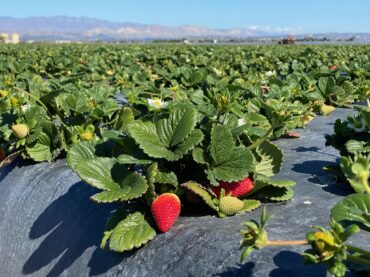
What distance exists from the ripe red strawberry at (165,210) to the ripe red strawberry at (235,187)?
198 mm

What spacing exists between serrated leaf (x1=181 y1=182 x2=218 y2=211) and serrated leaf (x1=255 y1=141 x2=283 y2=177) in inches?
14.0

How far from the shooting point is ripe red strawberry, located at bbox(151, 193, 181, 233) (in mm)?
1941

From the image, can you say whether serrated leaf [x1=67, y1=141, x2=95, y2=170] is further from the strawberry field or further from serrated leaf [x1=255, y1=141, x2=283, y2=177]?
serrated leaf [x1=255, y1=141, x2=283, y2=177]

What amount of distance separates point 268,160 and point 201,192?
0.46 metres

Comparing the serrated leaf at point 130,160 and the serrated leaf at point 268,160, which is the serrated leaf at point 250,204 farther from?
the serrated leaf at point 130,160

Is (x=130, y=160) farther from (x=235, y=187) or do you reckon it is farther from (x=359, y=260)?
(x=359, y=260)

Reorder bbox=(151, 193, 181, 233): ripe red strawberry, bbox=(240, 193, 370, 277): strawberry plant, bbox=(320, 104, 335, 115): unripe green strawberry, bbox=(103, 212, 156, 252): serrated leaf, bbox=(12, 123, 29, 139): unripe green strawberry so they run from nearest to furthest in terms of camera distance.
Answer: bbox=(240, 193, 370, 277): strawberry plant, bbox=(103, 212, 156, 252): serrated leaf, bbox=(151, 193, 181, 233): ripe red strawberry, bbox=(12, 123, 29, 139): unripe green strawberry, bbox=(320, 104, 335, 115): unripe green strawberry

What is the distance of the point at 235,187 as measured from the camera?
2105mm

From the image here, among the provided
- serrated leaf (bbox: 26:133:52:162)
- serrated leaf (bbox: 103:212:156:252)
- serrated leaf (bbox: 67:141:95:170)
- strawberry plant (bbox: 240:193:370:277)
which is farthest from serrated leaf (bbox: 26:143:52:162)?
strawberry plant (bbox: 240:193:370:277)

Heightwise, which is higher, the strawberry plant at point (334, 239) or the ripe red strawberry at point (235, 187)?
the strawberry plant at point (334, 239)

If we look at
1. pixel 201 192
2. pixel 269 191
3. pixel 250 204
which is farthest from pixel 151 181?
pixel 269 191

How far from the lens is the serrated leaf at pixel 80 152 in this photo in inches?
83.7

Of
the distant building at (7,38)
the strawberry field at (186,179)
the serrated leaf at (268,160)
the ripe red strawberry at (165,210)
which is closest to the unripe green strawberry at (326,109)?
the strawberry field at (186,179)

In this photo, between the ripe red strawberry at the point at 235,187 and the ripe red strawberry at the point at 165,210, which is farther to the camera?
the ripe red strawberry at the point at 235,187
